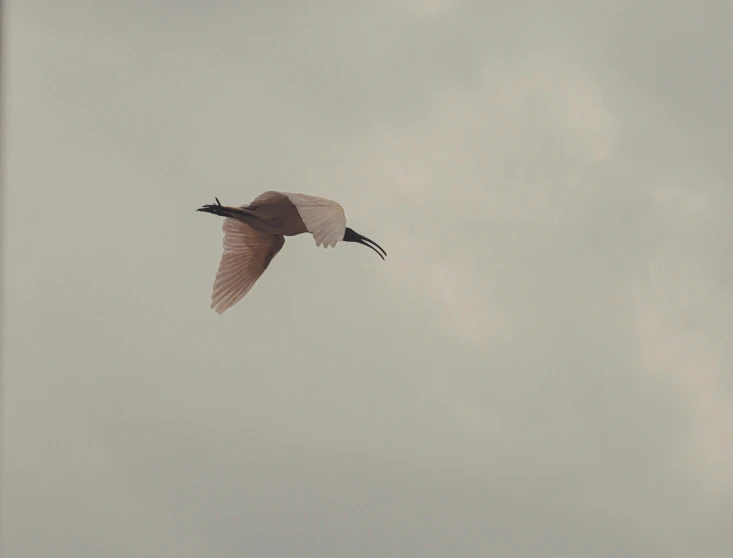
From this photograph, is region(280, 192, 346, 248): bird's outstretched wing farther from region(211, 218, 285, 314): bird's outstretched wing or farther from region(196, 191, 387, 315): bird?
region(211, 218, 285, 314): bird's outstretched wing

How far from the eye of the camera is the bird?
21.4m

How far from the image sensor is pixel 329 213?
20734mm

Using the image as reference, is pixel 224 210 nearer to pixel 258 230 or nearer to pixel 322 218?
pixel 258 230

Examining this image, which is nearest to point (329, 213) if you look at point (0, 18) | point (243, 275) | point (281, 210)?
point (281, 210)

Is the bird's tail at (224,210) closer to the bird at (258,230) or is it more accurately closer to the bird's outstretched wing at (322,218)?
the bird at (258,230)

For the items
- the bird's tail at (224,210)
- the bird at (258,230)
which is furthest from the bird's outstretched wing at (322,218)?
the bird's tail at (224,210)

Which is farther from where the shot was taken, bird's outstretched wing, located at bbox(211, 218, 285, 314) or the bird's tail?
bird's outstretched wing, located at bbox(211, 218, 285, 314)

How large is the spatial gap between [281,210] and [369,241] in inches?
163

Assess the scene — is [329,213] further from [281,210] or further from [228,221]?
[228,221]

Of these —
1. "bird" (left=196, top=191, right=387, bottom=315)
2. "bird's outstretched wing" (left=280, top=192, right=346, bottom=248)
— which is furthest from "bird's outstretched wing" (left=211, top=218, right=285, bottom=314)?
"bird's outstretched wing" (left=280, top=192, right=346, bottom=248)

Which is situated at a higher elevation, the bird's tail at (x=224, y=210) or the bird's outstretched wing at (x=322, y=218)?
the bird's tail at (x=224, y=210)

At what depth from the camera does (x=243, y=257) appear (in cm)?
2889

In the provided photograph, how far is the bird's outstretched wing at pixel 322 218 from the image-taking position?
62.7 ft

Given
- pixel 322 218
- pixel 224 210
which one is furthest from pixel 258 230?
pixel 322 218
